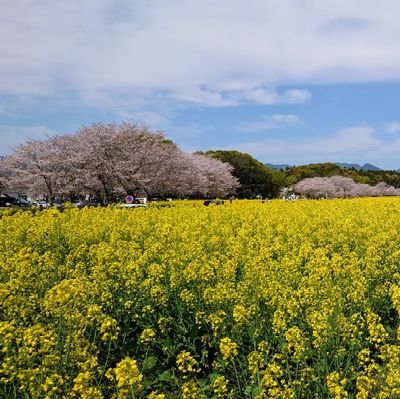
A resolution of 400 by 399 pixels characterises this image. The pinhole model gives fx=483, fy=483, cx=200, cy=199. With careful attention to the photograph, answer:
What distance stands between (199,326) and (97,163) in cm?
3174

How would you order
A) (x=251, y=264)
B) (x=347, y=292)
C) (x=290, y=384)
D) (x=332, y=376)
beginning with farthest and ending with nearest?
1. (x=251, y=264)
2. (x=347, y=292)
3. (x=290, y=384)
4. (x=332, y=376)

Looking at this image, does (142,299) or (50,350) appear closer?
(50,350)

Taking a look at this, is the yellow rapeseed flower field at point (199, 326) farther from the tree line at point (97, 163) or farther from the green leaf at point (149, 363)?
the tree line at point (97, 163)

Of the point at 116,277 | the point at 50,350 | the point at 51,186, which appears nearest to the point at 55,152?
the point at 51,186

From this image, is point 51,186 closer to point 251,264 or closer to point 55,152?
point 55,152

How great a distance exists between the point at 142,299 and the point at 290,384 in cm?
241

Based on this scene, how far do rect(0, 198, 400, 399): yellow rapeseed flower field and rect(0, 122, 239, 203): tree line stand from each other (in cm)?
2854

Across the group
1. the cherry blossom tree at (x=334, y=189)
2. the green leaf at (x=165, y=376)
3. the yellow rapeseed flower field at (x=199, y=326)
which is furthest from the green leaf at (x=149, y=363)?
the cherry blossom tree at (x=334, y=189)

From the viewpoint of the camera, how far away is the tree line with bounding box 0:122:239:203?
119 feet

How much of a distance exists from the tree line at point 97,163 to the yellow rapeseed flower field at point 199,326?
93.6 feet

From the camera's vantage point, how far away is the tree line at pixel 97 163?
119 feet

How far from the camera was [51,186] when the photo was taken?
40.8m

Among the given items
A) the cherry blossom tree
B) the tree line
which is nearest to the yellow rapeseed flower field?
the tree line

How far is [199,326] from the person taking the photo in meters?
5.20
